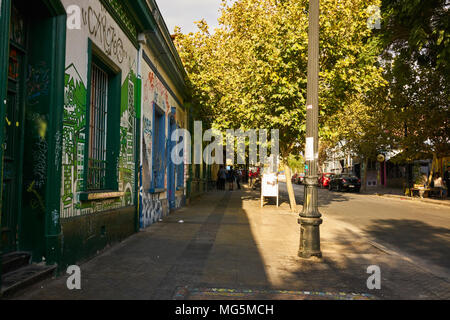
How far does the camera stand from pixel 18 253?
482 centimetres

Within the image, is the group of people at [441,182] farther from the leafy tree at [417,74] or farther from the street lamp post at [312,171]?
the street lamp post at [312,171]

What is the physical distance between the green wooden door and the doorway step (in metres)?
0.18

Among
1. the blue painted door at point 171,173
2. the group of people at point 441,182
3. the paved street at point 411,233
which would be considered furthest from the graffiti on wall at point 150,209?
the group of people at point 441,182

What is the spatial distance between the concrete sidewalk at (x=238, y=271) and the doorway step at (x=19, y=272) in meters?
0.13

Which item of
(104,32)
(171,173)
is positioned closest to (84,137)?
(104,32)

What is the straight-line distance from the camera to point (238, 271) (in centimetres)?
566

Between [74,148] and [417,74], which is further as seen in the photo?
[417,74]

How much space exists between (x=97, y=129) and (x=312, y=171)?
3949 mm

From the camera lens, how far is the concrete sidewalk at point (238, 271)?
4.61m

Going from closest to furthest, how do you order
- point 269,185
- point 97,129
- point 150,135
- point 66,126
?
point 66,126 < point 97,129 < point 150,135 < point 269,185

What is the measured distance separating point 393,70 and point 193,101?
9.49 m

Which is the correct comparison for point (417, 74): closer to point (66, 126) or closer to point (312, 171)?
point (312, 171)
